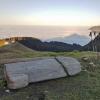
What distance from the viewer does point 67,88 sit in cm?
690

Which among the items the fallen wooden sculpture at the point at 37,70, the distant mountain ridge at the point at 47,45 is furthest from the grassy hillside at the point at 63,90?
the distant mountain ridge at the point at 47,45

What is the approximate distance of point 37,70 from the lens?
7.06m

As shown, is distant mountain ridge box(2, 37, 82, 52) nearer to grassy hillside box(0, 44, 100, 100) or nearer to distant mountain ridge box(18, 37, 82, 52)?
distant mountain ridge box(18, 37, 82, 52)

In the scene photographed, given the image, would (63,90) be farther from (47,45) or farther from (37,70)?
(47,45)

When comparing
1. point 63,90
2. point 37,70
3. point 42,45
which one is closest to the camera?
point 63,90

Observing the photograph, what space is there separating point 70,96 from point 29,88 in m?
1.09

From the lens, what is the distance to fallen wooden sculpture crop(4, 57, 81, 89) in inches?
264

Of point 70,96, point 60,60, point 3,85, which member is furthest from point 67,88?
point 3,85

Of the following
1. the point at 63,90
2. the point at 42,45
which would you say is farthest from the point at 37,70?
the point at 42,45

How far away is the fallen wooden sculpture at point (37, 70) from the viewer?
6707mm

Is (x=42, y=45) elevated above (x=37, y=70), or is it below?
below

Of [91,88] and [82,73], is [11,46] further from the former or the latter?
[91,88]

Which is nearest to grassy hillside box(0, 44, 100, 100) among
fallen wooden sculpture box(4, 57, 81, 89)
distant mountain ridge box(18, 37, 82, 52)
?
fallen wooden sculpture box(4, 57, 81, 89)

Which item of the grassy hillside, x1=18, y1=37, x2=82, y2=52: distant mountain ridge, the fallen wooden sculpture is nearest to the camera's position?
the grassy hillside
